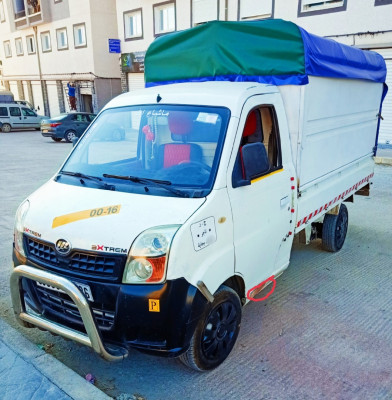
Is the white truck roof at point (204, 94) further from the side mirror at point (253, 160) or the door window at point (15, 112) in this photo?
the door window at point (15, 112)

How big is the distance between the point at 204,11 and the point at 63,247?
1862 centimetres

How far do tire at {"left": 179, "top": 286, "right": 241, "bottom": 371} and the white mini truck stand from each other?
13 mm

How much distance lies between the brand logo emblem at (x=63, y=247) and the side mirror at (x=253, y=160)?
1.40m

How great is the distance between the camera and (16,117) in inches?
976

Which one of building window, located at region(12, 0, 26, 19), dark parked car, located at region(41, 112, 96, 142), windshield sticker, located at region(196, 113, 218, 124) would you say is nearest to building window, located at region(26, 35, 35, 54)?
building window, located at region(12, 0, 26, 19)

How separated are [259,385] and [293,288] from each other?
1.73 metres

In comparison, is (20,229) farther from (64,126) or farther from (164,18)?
(164,18)

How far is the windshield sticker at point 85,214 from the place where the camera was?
2.71m

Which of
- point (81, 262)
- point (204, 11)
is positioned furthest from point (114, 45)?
point (81, 262)

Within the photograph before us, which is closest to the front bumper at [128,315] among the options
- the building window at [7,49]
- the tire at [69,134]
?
the tire at [69,134]

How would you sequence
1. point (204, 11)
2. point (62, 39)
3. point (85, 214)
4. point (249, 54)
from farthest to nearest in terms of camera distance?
point (62, 39) < point (204, 11) < point (249, 54) < point (85, 214)

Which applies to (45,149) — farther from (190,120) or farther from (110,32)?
(190,120)

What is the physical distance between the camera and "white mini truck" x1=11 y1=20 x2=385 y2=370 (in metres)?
2.53

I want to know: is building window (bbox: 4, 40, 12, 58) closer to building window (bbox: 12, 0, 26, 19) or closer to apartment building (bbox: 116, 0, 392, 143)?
building window (bbox: 12, 0, 26, 19)
